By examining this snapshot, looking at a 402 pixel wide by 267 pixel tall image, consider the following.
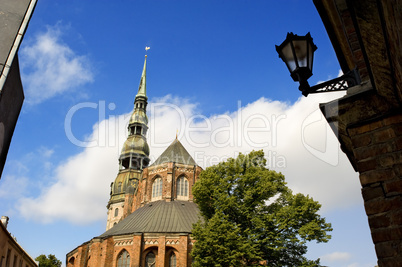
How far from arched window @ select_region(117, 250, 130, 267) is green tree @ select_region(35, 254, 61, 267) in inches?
860

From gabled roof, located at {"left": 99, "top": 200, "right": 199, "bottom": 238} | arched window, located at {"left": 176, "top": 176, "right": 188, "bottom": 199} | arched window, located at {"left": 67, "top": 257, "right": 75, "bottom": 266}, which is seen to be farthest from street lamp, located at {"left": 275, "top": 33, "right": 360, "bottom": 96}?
arched window, located at {"left": 67, "top": 257, "right": 75, "bottom": 266}

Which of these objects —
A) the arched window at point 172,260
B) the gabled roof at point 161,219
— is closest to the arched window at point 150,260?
the arched window at point 172,260

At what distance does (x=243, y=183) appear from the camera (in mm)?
19578

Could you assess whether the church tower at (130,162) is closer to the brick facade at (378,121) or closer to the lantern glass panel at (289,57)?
the lantern glass panel at (289,57)

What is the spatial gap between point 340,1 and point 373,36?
1.44 meters

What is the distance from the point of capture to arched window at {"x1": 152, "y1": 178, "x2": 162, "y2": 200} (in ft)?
122

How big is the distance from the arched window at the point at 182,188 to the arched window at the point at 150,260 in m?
8.62

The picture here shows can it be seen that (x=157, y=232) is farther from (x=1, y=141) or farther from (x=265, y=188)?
(x=1, y=141)

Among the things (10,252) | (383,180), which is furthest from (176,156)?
(383,180)

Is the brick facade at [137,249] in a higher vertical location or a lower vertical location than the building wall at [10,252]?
higher

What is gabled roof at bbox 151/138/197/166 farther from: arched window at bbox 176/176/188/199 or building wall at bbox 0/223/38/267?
building wall at bbox 0/223/38/267

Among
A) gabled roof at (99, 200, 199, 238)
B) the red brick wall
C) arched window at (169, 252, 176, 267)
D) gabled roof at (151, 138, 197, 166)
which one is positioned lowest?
the red brick wall

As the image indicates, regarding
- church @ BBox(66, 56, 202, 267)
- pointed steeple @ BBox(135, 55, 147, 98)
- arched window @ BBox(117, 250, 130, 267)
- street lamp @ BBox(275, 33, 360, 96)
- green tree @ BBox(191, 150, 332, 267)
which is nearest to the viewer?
street lamp @ BBox(275, 33, 360, 96)

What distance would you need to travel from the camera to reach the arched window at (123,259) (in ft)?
94.8
